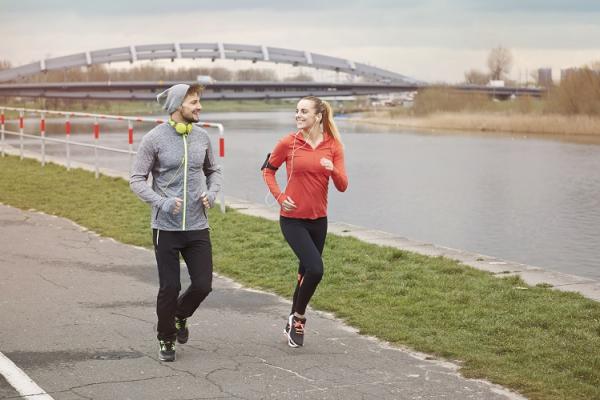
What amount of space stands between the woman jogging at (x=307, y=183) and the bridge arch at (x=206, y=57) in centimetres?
13967

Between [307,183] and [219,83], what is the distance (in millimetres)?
117016

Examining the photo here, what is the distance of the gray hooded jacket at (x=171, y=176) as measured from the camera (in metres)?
6.47

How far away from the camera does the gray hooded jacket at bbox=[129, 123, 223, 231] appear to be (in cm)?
647

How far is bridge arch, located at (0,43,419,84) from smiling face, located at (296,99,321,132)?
13976 centimetres

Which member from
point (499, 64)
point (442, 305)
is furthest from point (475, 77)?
point (442, 305)

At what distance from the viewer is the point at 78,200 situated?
16984 mm

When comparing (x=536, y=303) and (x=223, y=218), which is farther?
(x=223, y=218)

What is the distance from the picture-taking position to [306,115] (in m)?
6.98

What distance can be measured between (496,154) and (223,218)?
103 feet

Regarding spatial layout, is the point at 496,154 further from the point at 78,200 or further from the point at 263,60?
the point at 263,60

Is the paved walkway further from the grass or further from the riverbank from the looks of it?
the riverbank

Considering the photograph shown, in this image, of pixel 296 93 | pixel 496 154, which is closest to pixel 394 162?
pixel 496 154

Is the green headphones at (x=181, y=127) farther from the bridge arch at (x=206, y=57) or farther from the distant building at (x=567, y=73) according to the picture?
the bridge arch at (x=206, y=57)

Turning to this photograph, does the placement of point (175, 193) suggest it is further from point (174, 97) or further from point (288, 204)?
point (288, 204)
